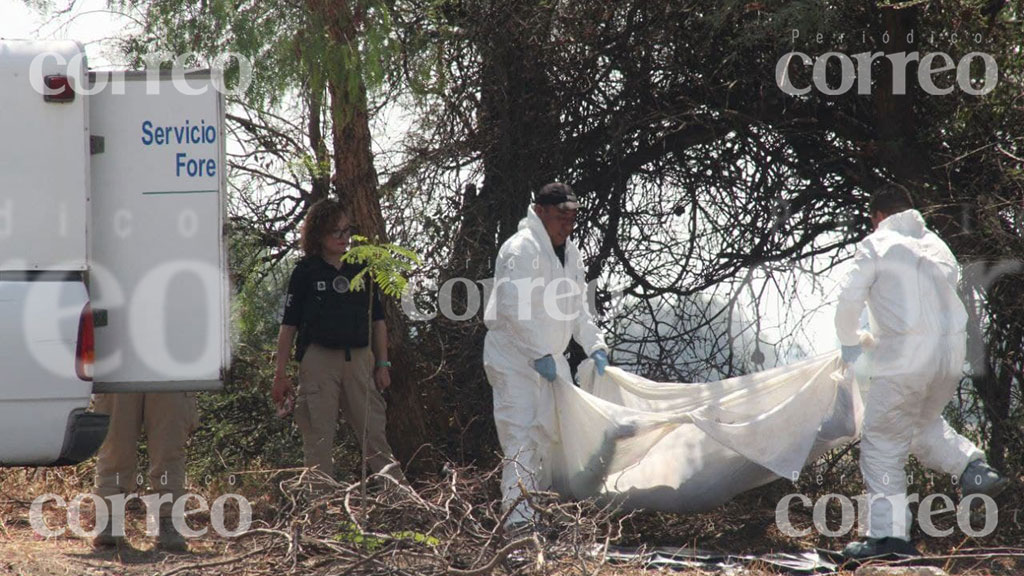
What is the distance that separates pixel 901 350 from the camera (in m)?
5.15

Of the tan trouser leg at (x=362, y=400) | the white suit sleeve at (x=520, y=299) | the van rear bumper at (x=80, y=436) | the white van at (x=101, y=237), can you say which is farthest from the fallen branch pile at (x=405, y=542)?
the tan trouser leg at (x=362, y=400)

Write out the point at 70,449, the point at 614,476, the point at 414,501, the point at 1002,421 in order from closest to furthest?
1. the point at 414,501
2. the point at 70,449
3. the point at 614,476
4. the point at 1002,421

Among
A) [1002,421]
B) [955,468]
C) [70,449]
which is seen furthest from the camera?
[1002,421]

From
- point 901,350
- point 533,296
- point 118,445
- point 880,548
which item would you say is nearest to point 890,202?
point 901,350

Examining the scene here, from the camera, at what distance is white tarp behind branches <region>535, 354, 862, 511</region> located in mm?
5340

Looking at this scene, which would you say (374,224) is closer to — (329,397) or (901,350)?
(329,397)

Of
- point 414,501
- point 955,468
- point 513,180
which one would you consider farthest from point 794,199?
point 414,501

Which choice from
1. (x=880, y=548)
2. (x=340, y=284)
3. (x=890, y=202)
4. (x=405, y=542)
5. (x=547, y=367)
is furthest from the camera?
(x=340, y=284)

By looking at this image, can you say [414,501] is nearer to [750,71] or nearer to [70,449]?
[70,449]

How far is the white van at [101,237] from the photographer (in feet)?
15.4

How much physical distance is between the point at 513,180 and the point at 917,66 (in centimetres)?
242

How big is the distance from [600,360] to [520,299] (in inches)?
25.0

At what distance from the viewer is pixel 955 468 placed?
5266 mm

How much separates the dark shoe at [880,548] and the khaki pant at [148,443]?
3126mm
